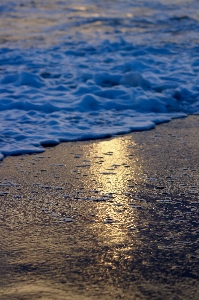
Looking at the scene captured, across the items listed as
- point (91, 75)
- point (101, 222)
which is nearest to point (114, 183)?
point (101, 222)

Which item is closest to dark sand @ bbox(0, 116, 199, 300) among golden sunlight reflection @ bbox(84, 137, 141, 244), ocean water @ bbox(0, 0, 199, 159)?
golden sunlight reflection @ bbox(84, 137, 141, 244)

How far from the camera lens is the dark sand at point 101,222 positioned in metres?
1.88

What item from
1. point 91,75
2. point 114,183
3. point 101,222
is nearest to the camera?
point 101,222

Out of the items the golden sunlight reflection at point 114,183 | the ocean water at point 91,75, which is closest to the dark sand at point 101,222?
the golden sunlight reflection at point 114,183

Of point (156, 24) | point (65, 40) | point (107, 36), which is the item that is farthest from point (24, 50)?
point (156, 24)

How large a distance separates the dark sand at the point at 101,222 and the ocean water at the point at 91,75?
58 cm

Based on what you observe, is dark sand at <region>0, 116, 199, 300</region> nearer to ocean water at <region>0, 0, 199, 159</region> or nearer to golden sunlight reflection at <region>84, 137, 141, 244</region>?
golden sunlight reflection at <region>84, 137, 141, 244</region>

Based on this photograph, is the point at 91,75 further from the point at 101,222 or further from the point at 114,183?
the point at 101,222

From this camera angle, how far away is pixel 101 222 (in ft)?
8.07

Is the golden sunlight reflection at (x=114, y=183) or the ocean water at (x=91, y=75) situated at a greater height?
the ocean water at (x=91, y=75)

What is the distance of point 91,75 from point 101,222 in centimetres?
400

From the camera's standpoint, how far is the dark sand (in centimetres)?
188

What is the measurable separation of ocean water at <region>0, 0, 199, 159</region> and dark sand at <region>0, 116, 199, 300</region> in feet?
1.90

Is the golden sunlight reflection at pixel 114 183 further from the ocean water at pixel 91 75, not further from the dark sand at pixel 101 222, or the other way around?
the ocean water at pixel 91 75
